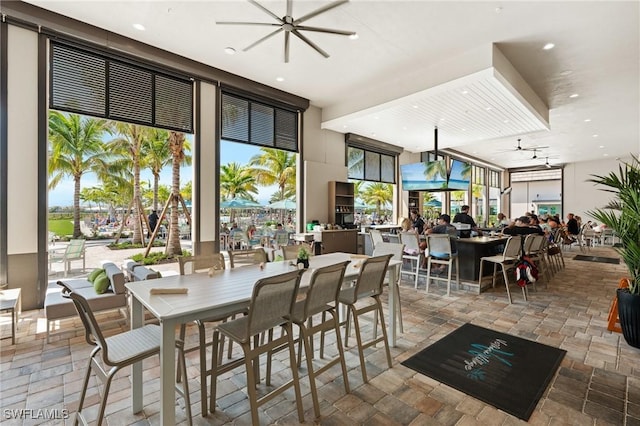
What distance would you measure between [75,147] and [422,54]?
8973 mm

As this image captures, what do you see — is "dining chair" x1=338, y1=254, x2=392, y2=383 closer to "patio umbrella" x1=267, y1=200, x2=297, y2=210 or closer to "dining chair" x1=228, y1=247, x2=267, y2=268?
"dining chair" x1=228, y1=247, x2=267, y2=268

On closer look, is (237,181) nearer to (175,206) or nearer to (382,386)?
(175,206)

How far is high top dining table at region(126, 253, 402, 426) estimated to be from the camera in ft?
5.56

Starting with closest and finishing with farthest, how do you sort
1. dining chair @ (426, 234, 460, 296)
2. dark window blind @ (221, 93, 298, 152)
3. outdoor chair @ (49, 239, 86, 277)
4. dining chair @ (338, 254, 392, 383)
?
dining chair @ (338, 254, 392, 383) → dining chair @ (426, 234, 460, 296) → outdoor chair @ (49, 239, 86, 277) → dark window blind @ (221, 93, 298, 152)

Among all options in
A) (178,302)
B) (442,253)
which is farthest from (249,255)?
(442,253)

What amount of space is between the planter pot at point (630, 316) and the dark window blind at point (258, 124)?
251 inches

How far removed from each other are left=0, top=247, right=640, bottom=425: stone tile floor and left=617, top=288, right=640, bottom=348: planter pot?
11 centimetres

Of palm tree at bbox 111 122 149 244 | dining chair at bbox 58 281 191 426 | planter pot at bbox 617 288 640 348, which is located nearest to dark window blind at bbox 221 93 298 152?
palm tree at bbox 111 122 149 244

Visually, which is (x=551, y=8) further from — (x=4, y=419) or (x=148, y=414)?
(x=4, y=419)

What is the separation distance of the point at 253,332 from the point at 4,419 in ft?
6.00

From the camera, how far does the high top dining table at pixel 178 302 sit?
1.69 m

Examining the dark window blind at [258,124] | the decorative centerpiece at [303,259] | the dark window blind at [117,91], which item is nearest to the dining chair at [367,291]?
the decorative centerpiece at [303,259]

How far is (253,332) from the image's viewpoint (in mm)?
1889

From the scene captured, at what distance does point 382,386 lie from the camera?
2.40 meters
